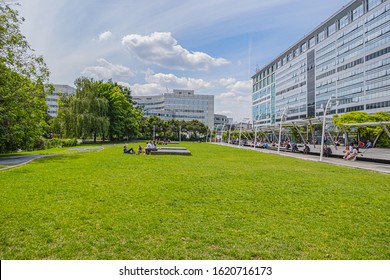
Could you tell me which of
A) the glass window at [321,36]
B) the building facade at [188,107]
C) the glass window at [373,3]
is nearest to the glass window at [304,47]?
the glass window at [321,36]

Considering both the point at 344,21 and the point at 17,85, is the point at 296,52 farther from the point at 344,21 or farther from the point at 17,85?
the point at 17,85

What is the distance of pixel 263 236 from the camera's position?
4852mm

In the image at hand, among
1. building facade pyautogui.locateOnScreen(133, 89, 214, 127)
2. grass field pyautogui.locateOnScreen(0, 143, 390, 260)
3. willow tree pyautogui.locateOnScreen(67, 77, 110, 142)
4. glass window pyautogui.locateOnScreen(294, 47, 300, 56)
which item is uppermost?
glass window pyautogui.locateOnScreen(294, 47, 300, 56)

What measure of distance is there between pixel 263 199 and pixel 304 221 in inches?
73.3

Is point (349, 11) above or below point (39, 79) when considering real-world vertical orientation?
above

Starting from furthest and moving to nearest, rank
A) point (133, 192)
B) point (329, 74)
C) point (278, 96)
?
1. point (278, 96)
2. point (329, 74)
3. point (133, 192)

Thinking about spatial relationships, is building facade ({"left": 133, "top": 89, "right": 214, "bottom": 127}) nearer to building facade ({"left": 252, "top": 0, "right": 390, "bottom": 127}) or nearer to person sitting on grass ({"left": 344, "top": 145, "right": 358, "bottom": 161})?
building facade ({"left": 252, "top": 0, "right": 390, "bottom": 127})

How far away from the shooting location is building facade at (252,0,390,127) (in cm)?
5894

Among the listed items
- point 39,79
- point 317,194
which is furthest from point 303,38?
point 317,194

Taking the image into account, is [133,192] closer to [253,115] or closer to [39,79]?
[39,79]

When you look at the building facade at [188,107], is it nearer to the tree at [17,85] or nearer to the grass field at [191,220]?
the tree at [17,85]

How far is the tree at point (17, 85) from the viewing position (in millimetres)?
19531

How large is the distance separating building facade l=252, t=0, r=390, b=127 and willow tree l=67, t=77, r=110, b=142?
102ft

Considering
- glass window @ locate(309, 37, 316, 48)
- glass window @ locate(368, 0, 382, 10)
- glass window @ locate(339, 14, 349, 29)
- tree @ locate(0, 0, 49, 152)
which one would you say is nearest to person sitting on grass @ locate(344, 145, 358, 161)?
tree @ locate(0, 0, 49, 152)
